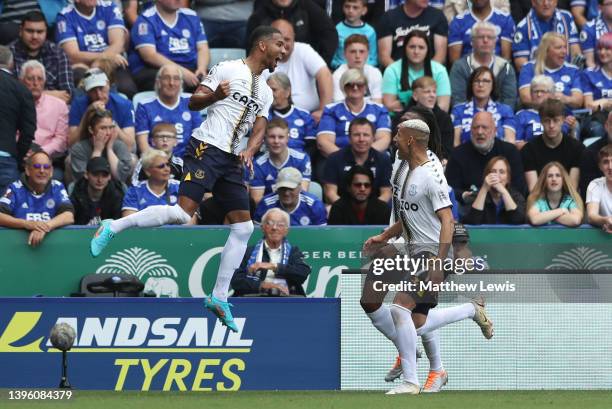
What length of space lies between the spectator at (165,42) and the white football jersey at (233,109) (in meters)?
5.29

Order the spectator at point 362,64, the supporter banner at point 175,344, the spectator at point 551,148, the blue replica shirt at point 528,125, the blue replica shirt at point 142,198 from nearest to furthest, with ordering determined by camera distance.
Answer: the supporter banner at point 175,344
the blue replica shirt at point 142,198
the spectator at point 551,148
the blue replica shirt at point 528,125
the spectator at point 362,64

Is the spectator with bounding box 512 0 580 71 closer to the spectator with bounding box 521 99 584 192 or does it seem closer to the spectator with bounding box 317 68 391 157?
the spectator with bounding box 521 99 584 192

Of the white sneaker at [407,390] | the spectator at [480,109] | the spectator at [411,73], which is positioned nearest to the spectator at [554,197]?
the spectator at [480,109]

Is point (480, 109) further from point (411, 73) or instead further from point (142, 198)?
point (142, 198)

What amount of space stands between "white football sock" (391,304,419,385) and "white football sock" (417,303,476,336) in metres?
0.25

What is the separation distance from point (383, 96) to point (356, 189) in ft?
7.85

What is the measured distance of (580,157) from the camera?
50.8 feet

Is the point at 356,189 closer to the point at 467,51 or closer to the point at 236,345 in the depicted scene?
the point at 236,345

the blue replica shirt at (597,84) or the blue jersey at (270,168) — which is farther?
the blue replica shirt at (597,84)

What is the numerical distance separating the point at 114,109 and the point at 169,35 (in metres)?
1.55

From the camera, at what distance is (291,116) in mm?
16109

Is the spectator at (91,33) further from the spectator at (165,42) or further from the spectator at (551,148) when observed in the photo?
the spectator at (551,148)

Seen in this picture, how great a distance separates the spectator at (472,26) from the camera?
17625 mm

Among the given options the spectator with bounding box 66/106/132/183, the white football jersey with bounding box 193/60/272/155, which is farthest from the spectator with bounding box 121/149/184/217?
the white football jersey with bounding box 193/60/272/155
